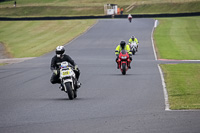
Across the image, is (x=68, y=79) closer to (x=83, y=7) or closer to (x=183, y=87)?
(x=183, y=87)

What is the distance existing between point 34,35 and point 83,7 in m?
46.7

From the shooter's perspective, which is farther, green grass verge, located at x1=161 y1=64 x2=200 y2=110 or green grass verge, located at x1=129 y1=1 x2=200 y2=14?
green grass verge, located at x1=129 y1=1 x2=200 y2=14

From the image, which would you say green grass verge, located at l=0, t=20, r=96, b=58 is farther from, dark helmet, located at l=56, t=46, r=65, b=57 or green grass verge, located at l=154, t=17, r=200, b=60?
dark helmet, located at l=56, t=46, r=65, b=57

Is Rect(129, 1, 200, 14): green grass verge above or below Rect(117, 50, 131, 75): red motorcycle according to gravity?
below

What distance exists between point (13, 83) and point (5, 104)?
5.54 metres

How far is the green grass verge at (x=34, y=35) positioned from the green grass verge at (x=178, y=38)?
9640mm

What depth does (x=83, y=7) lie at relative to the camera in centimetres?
10262

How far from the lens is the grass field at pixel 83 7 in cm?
9131

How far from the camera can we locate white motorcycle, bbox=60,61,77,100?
12420 mm

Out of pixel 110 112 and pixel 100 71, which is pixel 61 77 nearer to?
pixel 110 112

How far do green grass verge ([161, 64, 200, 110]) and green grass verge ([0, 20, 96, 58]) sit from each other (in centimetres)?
1749

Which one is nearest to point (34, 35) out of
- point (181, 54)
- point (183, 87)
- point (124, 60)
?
point (181, 54)

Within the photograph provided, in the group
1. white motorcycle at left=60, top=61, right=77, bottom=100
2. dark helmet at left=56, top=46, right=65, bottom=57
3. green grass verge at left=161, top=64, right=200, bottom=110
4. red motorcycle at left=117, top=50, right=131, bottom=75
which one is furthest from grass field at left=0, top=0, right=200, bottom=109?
dark helmet at left=56, top=46, right=65, bottom=57

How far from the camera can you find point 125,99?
496 inches
